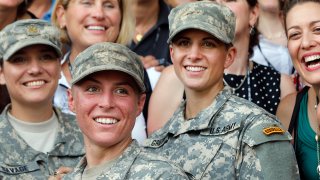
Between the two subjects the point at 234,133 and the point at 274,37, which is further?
the point at 274,37

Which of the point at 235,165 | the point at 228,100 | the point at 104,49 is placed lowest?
the point at 235,165

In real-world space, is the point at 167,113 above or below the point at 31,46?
below

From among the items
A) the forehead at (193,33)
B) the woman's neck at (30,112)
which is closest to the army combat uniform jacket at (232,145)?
the forehead at (193,33)

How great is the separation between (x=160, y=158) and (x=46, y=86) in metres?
1.35

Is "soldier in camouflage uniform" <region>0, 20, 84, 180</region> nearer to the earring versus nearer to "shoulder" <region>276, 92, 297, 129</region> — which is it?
"shoulder" <region>276, 92, 297, 129</region>

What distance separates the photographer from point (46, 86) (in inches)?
189

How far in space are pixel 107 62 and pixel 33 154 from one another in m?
1.11

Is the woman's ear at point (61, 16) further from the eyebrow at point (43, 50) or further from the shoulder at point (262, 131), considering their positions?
the shoulder at point (262, 131)

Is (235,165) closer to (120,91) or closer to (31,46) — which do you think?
(120,91)

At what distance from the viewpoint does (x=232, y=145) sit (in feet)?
13.6

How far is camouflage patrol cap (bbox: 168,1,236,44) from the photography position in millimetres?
4375

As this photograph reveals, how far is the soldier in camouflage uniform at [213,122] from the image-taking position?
4105 millimetres

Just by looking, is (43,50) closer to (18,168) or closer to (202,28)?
(18,168)

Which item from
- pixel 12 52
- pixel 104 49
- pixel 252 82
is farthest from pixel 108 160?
pixel 252 82
